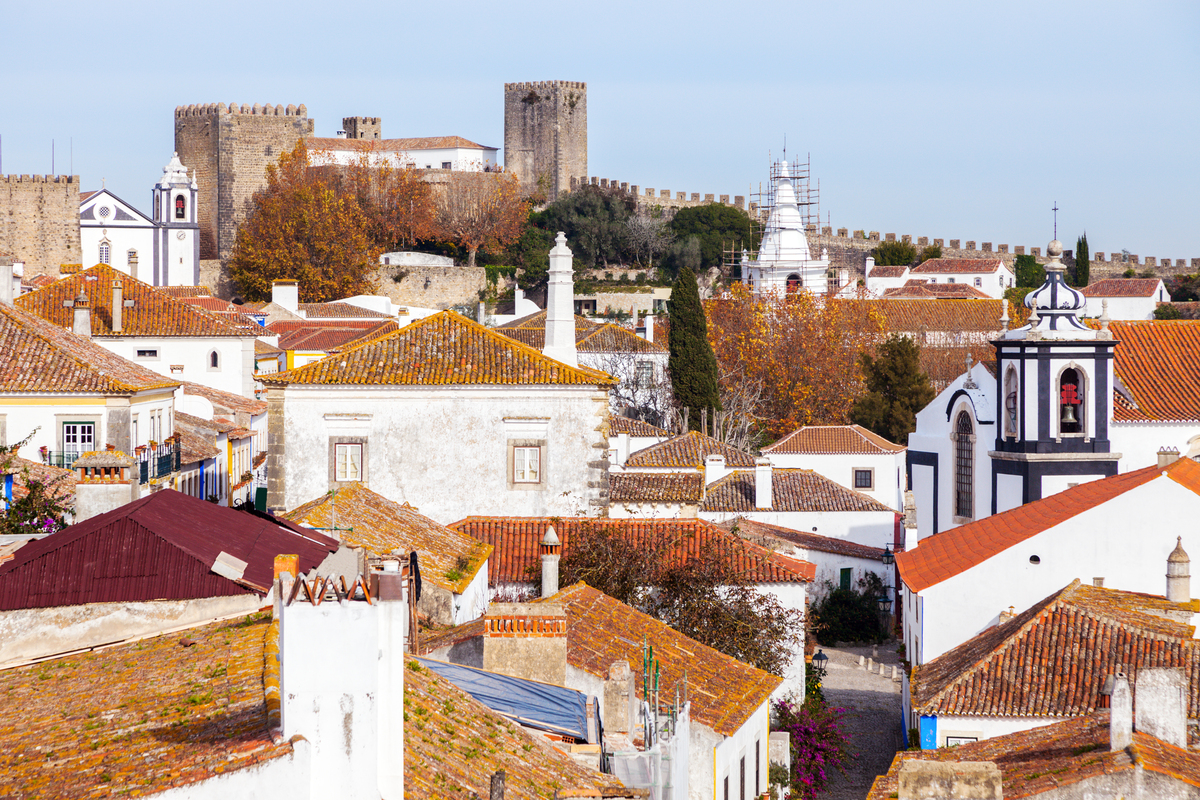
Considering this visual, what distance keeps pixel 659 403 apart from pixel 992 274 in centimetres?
3544

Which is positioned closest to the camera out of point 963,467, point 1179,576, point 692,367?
point 1179,576

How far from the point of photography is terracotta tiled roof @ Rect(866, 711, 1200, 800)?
34.7 ft

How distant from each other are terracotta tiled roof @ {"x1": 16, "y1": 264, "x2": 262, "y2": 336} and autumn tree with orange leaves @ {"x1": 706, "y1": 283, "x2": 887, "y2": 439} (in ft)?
75.7

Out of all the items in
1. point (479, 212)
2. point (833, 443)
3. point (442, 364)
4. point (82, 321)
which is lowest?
point (833, 443)

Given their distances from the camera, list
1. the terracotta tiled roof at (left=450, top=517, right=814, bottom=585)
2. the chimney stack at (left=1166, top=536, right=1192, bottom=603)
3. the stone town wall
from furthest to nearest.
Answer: the stone town wall → the chimney stack at (left=1166, top=536, right=1192, bottom=603) → the terracotta tiled roof at (left=450, top=517, right=814, bottom=585)

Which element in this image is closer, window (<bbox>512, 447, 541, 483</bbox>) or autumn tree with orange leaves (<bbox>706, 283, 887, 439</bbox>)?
window (<bbox>512, 447, 541, 483</bbox>)

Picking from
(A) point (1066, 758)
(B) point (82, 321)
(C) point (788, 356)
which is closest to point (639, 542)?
(A) point (1066, 758)

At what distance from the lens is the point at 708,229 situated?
8262 centimetres

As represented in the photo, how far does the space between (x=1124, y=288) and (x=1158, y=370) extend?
159 feet

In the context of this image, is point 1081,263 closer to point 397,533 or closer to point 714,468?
point 714,468

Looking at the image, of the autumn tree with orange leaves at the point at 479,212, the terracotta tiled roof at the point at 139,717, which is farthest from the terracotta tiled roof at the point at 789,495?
the autumn tree with orange leaves at the point at 479,212

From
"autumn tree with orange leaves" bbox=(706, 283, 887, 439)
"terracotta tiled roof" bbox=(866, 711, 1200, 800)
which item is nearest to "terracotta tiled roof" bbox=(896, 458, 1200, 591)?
"terracotta tiled roof" bbox=(866, 711, 1200, 800)

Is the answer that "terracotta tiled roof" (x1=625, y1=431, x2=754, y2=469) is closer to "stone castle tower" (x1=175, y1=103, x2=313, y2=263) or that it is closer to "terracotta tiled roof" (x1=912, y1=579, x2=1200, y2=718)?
"terracotta tiled roof" (x1=912, y1=579, x2=1200, y2=718)

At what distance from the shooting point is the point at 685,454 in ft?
128
